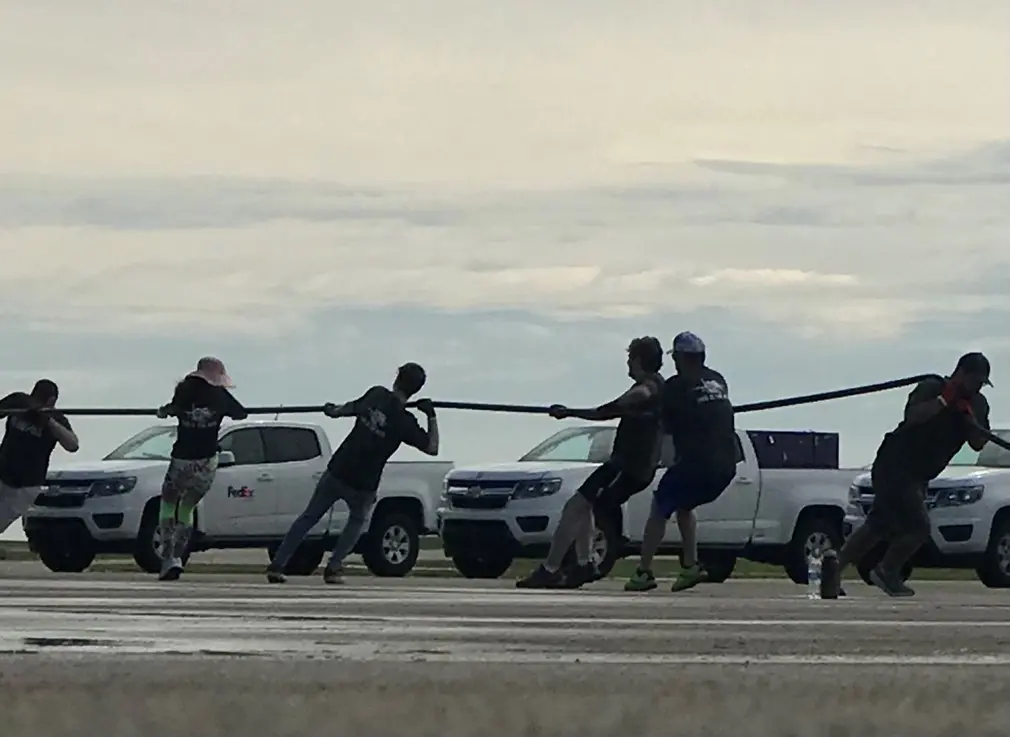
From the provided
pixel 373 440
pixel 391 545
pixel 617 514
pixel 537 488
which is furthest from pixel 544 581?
pixel 391 545

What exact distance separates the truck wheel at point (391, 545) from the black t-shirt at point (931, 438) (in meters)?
11.0

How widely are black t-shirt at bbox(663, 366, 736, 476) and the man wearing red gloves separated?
1.02 m

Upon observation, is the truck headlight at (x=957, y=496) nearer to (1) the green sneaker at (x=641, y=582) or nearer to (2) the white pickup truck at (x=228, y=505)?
(2) the white pickup truck at (x=228, y=505)

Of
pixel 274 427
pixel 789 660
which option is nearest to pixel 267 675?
pixel 789 660

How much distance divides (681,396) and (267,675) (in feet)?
37.5

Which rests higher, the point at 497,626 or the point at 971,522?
the point at 971,522

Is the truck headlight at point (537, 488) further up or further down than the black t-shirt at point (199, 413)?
further down

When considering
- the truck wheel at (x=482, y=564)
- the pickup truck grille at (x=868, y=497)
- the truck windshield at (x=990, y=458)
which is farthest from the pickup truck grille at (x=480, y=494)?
the truck windshield at (x=990, y=458)

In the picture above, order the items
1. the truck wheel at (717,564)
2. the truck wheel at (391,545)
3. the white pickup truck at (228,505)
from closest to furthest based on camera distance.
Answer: the white pickup truck at (228,505)
the truck wheel at (717,564)
the truck wheel at (391,545)

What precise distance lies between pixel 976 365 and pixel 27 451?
7.59 meters

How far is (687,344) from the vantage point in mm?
19109

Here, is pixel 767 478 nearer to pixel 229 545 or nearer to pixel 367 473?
pixel 229 545

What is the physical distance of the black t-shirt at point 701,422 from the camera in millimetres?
18797

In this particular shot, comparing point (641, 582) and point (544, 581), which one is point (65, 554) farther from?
point (641, 582)
